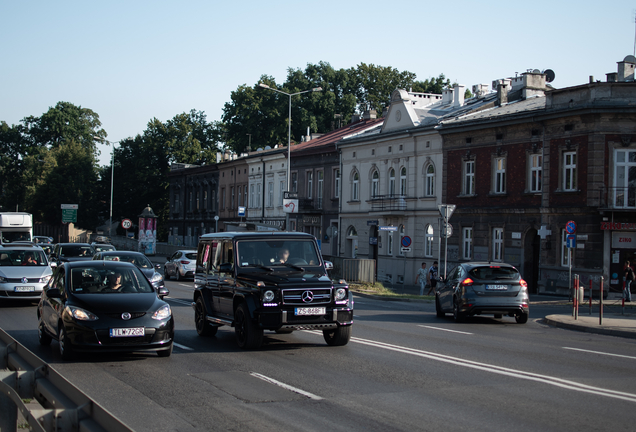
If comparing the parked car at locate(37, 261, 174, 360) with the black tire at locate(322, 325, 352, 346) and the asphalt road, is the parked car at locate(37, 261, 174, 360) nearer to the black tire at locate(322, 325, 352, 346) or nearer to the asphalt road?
the asphalt road

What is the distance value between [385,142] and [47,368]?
141 ft

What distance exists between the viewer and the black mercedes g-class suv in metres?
12.4

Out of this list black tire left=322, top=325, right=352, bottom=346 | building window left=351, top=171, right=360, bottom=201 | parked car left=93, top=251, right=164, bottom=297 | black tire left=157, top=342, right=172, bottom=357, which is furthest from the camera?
building window left=351, top=171, right=360, bottom=201

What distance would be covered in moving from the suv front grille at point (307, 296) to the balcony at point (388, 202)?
32971 mm

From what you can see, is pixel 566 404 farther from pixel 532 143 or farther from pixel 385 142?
pixel 385 142

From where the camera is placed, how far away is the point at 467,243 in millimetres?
40844

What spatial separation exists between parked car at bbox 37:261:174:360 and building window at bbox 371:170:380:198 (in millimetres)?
36242

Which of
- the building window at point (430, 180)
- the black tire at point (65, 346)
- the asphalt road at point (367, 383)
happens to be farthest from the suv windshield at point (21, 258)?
the building window at point (430, 180)

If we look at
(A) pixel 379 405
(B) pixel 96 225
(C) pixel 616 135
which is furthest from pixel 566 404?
(B) pixel 96 225

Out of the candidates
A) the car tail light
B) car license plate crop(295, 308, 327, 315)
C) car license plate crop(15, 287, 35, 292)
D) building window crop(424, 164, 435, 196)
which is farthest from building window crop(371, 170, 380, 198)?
car license plate crop(295, 308, 327, 315)

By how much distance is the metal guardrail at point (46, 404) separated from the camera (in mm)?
4354

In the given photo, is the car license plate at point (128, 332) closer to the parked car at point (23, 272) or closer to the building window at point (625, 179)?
the parked car at point (23, 272)

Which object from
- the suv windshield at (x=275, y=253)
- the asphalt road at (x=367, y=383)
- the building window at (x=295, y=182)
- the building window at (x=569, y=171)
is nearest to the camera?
the asphalt road at (x=367, y=383)

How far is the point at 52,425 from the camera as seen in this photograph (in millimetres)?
4484
